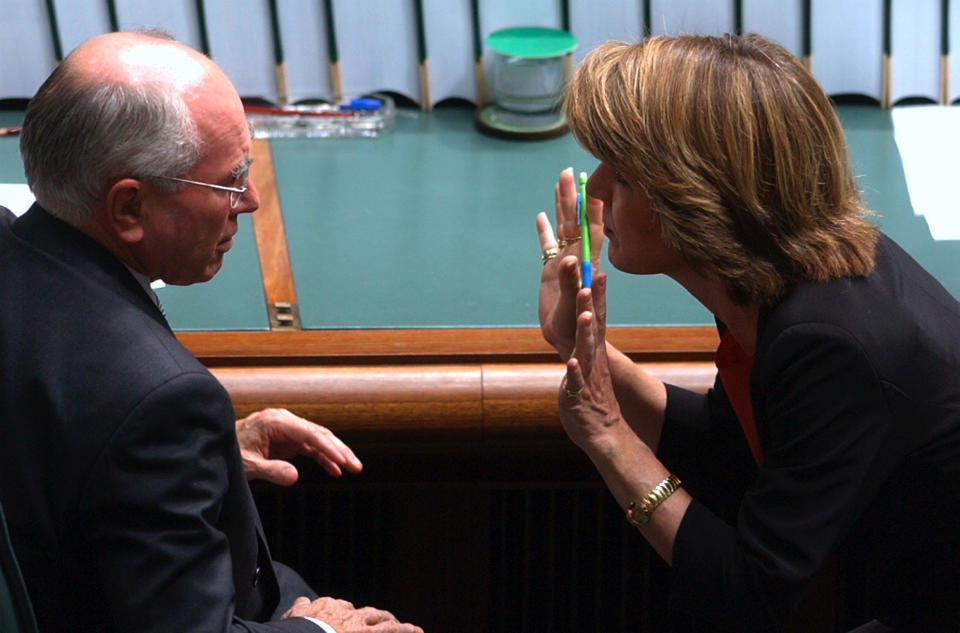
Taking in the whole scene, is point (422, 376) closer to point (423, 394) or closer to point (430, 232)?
point (423, 394)

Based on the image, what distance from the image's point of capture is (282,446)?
1.70m

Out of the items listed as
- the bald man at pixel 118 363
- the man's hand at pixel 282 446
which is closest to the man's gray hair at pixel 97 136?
the bald man at pixel 118 363

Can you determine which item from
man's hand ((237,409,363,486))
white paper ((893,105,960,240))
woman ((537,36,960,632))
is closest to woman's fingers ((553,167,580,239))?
woman ((537,36,960,632))

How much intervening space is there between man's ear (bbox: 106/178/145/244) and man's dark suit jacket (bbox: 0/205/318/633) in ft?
0.10

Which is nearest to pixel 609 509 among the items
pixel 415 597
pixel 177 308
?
pixel 415 597

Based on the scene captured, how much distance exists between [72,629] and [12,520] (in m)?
0.14

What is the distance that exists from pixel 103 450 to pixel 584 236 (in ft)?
2.13

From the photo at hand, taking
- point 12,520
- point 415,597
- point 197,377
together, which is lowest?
point 415,597

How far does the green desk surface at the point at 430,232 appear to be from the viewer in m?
1.98

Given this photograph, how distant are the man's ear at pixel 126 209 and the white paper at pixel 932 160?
1309mm

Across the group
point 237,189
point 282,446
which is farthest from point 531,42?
point 237,189

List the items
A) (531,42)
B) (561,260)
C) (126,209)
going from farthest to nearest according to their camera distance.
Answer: (531,42)
(561,260)
(126,209)

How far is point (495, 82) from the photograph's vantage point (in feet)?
8.48

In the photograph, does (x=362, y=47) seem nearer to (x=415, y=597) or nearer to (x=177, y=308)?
(x=177, y=308)
